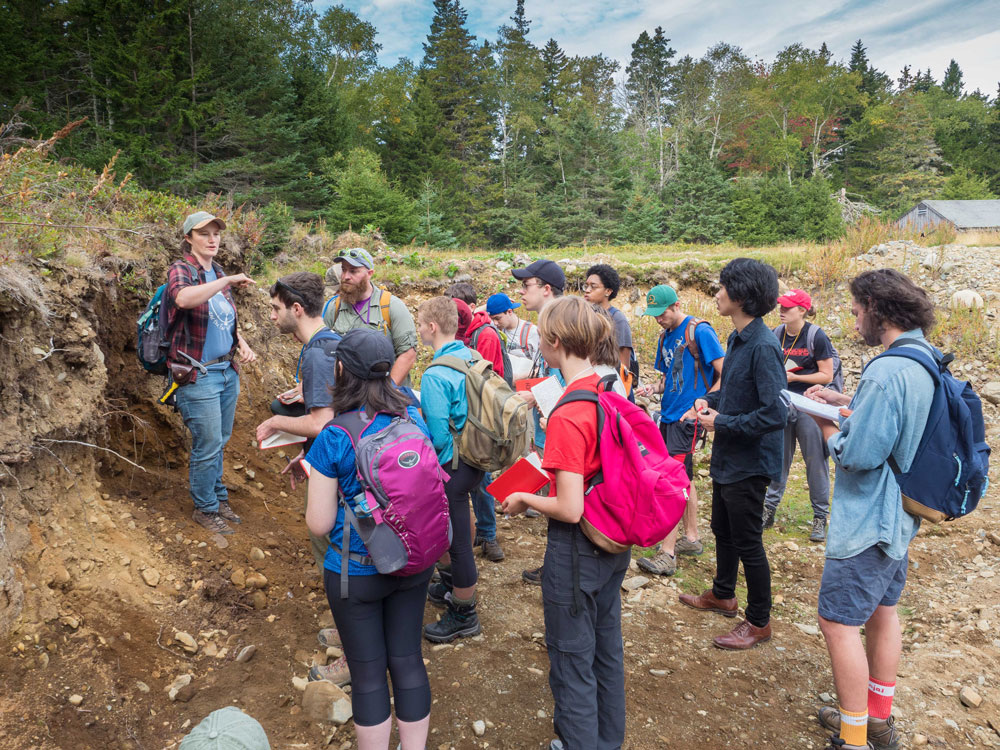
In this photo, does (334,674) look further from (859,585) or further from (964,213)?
(964,213)

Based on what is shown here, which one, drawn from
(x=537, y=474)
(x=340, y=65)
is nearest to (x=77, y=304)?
(x=537, y=474)

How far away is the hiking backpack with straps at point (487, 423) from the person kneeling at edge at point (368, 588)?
111cm

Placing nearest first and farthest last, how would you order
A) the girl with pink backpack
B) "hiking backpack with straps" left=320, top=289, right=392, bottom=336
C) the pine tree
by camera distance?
the girl with pink backpack, "hiking backpack with straps" left=320, top=289, right=392, bottom=336, the pine tree

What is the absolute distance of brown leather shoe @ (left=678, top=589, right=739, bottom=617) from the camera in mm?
3834

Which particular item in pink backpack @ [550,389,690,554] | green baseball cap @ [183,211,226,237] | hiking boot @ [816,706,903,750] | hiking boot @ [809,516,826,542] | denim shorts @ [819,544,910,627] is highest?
green baseball cap @ [183,211,226,237]

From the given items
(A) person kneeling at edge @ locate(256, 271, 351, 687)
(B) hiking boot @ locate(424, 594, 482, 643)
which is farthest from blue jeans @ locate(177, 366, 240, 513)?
(B) hiking boot @ locate(424, 594, 482, 643)

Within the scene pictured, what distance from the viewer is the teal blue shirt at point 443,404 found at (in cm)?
328

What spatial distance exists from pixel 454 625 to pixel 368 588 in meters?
1.58

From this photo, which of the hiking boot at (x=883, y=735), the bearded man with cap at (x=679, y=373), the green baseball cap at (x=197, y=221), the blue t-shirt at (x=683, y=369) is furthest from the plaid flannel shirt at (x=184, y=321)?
the hiking boot at (x=883, y=735)

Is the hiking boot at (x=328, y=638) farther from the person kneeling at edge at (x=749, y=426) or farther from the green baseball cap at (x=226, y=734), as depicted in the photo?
the person kneeling at edge at (x=749, y=426)

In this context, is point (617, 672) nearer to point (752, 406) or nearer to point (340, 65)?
point (752, 406)

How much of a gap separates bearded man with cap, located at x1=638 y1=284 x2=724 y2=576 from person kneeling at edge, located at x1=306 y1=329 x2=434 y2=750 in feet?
8.58

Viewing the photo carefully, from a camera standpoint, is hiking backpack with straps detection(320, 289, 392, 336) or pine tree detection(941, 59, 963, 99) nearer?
hiking backpack with straps detection(320, 289, 392, 336)

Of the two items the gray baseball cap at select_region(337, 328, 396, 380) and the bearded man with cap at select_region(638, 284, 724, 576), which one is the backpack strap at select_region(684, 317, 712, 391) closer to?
the bearded man with cap at select_region(638, 284, 724, 576)
